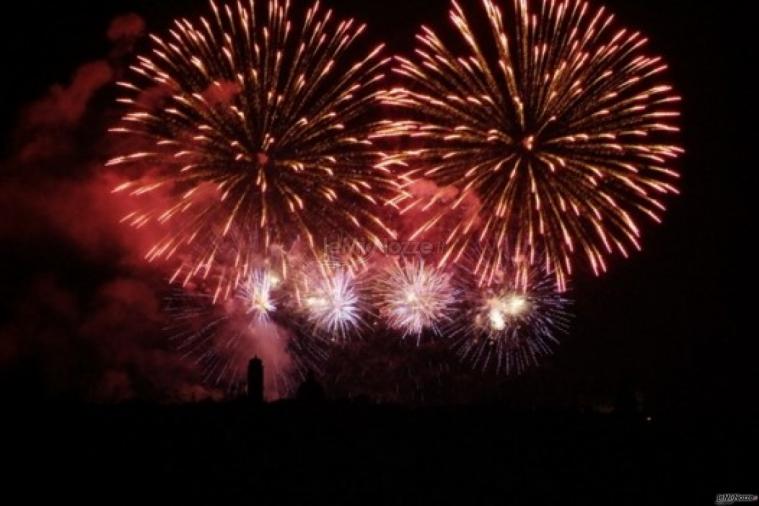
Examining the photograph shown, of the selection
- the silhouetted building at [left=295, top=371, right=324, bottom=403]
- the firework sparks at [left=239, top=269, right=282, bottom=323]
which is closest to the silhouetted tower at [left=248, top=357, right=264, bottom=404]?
the silhouetted building at [left=295, top=371, right=324, bottom=403]

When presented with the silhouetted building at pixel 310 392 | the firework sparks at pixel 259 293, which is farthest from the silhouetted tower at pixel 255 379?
the firework sparks at pixel 259 293

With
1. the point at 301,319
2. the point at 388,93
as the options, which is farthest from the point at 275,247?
the point at 388,93

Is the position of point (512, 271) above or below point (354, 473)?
above

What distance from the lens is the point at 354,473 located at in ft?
54.3

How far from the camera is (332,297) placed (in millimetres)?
22281

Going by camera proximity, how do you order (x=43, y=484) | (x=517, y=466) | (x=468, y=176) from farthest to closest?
(x=468, y=176) → (x=517, y=466) → (x=43, y=484)

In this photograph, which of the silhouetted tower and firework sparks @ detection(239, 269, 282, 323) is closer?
the silhouetted tower

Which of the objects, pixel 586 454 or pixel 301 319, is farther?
pixel 301 319

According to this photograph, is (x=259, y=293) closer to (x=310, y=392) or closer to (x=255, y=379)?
(x=255, y=379)

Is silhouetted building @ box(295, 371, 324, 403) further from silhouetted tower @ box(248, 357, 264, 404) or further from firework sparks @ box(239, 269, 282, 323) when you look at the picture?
firework sparks @ box(239, 269, 282, 323)

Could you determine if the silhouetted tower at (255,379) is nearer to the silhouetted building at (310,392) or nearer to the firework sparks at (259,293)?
the silhouetted building at (310,392)

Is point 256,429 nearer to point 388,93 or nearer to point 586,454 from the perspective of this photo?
point 586,454

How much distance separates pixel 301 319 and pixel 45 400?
25.7 feet

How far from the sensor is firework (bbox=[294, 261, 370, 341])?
22.1 m
